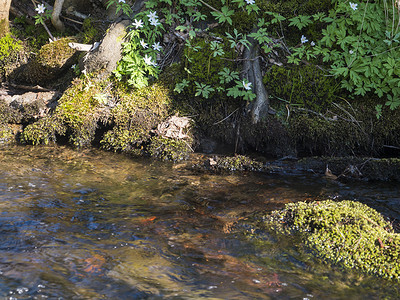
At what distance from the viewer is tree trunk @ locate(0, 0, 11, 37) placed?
7.45 metres

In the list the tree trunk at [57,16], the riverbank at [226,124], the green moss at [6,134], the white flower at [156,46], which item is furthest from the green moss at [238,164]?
the tree trunk at [57,16]

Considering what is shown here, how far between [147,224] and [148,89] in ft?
9.99

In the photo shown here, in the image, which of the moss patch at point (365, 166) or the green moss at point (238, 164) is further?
the green moss at point (238, 164)

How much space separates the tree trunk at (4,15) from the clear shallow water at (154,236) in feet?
11.4

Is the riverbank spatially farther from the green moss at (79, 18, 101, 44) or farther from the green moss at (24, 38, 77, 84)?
the green moss at (79, 18, 101, 44)

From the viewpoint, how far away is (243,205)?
13.9ft

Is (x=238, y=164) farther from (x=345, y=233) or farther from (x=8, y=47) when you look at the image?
(x=8, y=47)

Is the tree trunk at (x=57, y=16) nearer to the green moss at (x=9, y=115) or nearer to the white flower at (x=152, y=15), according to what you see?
the green moss at (x=9, y=115)

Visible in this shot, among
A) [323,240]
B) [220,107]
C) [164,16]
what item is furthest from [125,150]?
[323,240]

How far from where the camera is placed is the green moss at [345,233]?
2.98 m

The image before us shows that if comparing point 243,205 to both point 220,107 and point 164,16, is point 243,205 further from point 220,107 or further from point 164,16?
point 164,16

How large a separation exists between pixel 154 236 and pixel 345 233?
65.5 inches

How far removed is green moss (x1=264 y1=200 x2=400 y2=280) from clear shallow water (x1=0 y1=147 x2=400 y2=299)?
0.52 feet

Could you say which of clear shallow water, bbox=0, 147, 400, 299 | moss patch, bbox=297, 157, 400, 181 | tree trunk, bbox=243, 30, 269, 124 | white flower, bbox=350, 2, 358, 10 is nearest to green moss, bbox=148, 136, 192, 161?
clear shallow water, bbox=0, 147, 400, 299
